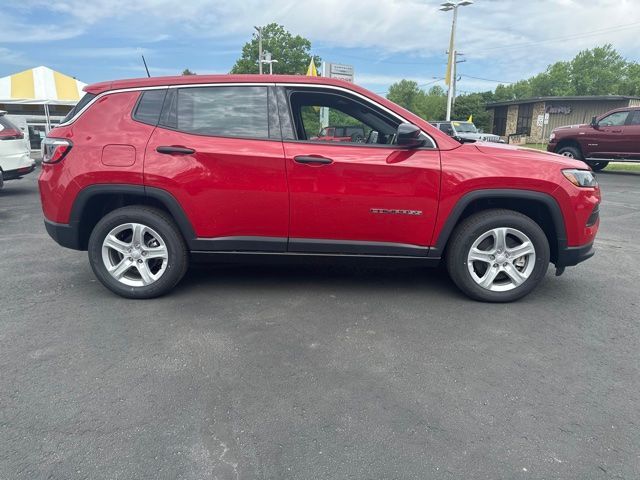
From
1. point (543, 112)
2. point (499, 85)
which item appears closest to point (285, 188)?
point (543, 112)

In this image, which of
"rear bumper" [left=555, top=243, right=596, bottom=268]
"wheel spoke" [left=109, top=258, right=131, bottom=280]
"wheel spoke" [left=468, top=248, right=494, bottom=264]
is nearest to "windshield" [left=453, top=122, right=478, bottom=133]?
"rear bumper" [left=555, top=243, right=596, bottom=268]

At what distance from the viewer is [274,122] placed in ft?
12.6

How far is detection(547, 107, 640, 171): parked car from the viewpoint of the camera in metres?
13.7

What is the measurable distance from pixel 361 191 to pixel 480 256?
3.76ft

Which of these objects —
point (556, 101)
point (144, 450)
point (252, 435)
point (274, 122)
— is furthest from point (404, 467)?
point (556, 101)

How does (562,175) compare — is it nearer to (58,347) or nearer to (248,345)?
(248,345)

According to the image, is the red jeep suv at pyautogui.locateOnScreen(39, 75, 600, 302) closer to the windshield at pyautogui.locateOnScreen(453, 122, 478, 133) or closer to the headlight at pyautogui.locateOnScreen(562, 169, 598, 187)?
the headlight at pyautogui.locateOnScreen(562, 169, 598, 187)

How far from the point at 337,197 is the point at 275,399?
171cm

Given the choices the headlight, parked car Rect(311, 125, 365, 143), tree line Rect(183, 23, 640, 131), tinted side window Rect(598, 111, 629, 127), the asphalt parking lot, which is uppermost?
tree line Rect(183, 23, 640, 131)

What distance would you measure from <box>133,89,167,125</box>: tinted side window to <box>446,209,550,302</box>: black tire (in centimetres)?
264

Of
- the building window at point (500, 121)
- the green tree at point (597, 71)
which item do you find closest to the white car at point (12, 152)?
the building window at point (500, 121)

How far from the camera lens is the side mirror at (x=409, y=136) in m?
3.63

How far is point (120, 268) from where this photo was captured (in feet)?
13.0

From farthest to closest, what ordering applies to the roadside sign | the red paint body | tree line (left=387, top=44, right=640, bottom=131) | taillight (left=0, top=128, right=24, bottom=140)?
tree line (left=387, top=44, right=640, bottom=131) < the roadside sign < taillight (left=0, top=128, right=24, bottom=140) < the red paint body
